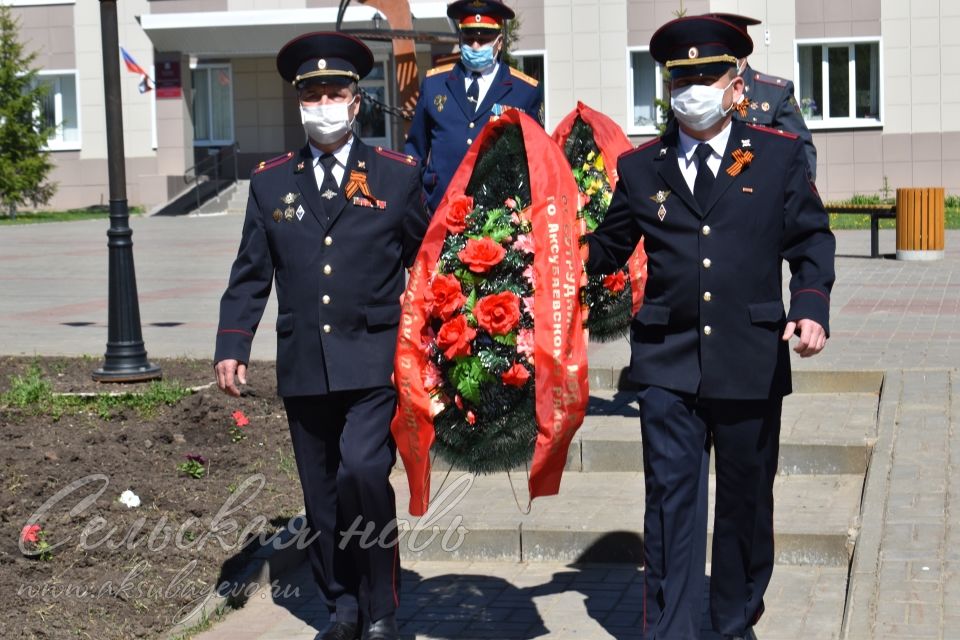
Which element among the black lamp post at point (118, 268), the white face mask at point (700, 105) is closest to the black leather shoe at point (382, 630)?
the white face mask at point (700, 105)

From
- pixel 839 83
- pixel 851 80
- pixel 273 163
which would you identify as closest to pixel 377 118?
pixel 839 83

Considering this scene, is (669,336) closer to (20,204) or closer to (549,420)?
(549,420)

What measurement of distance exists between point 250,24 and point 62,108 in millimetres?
6781

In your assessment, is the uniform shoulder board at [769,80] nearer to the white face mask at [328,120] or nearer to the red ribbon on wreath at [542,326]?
the red ribbon on wreath at [542,326]

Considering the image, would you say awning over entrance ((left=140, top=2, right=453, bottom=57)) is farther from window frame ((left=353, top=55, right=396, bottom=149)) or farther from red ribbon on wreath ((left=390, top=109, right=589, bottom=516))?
red ribbon on wreath ((left=390, top=109, right=589, bottom=516))

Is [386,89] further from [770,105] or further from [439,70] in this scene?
[770,105]

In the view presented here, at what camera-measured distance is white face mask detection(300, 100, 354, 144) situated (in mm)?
5203

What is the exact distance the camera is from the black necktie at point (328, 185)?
5.35 m

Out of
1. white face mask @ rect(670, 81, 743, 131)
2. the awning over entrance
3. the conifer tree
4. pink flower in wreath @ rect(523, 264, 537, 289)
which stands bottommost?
pink flower in wreath @ rect(523, 264, 537, 289)

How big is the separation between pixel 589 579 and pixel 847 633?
1.52 metres

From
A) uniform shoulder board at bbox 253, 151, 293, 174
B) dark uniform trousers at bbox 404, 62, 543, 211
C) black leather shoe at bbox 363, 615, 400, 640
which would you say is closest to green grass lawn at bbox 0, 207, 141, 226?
dark uniform trousers at bbox 404, 62, 543, 211

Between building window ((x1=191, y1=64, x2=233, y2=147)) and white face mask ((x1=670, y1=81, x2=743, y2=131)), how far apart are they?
32.2 meters

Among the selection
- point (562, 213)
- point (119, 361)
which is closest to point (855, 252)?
point (119, 361)

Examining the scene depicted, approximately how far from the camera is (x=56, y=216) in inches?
1321
